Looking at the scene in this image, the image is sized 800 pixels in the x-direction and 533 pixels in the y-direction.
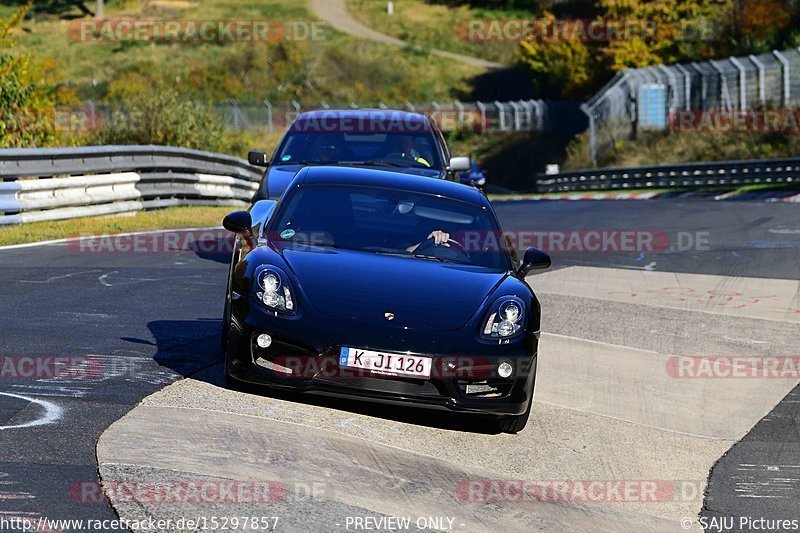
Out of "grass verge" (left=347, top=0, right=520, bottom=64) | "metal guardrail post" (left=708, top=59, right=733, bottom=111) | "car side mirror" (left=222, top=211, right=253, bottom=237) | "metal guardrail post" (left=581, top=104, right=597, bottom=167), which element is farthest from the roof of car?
"grass verge" (left=347, top=0, right=520, bottom=64)

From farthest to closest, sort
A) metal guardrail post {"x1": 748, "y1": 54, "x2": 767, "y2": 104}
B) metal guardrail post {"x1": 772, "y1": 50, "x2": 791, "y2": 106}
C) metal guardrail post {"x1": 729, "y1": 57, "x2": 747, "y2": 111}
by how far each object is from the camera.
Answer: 1. metal guardrail post {"x1": 729, "y1": 57, "x2": 747, "y2": 111}
2. metal guardrail post {"x1": 748, "y1": 54, "x2": 767, "y2": 104}
3. metal guardrail post {"x1": 772, "y1": 50, "x2": 791, "y2": 106}

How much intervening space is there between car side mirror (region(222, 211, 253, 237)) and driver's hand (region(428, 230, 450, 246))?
3.73ft

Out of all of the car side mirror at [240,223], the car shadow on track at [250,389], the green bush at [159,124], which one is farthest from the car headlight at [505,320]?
the green bush at [159,124]

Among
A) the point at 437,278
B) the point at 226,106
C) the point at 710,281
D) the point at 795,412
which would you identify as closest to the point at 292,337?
the point at 437,278

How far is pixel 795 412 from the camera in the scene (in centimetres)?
829

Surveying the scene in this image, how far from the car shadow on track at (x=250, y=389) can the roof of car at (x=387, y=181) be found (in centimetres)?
134

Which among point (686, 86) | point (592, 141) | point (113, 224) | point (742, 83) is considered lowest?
point (592, 141)

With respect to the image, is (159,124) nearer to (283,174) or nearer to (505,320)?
(283,174)

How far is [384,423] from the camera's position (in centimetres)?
711

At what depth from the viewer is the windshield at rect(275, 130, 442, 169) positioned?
43.7ft

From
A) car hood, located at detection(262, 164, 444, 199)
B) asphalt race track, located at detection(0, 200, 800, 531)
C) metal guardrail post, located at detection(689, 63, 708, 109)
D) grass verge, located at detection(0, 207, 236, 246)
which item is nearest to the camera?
asphalt race track, located at detection(0, 200, 800, 531)

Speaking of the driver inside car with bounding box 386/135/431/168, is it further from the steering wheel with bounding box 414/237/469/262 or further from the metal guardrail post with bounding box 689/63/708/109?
the metal guardrail post with bounding box 689/63/708/109

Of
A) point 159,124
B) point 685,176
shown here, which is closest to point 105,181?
point 159,124

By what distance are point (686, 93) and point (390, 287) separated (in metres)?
35.4
